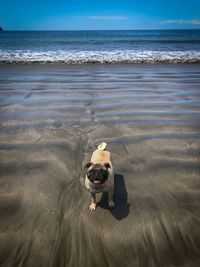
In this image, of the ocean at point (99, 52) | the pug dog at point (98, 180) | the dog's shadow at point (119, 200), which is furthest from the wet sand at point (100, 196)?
the ocean at point (99, 52)

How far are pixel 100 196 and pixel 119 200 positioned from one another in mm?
326

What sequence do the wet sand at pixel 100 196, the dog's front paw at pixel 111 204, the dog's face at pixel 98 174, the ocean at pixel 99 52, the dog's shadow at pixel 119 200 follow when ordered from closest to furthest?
1. the wet sand at pixel 100 196
2. the dog's face at pixel 98 174
3. the dog's shadow at pixel 119 200
4. the dog's front paw at pixel 111 204
5. the ocean at pixel 99 52

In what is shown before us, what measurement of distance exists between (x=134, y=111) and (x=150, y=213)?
383cm

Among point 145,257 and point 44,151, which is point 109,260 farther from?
point 44,151

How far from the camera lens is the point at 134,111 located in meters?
6.56

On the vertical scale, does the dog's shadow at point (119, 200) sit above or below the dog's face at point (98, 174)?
below

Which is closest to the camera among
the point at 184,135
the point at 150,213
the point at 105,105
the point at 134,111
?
the point at 150,213

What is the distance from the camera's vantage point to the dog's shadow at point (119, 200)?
3195 millimetres

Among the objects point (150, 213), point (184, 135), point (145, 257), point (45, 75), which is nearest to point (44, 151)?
point (150, 213)

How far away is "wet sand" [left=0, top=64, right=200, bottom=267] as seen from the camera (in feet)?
8.78

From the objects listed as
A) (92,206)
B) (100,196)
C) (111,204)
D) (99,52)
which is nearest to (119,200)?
(111,204)

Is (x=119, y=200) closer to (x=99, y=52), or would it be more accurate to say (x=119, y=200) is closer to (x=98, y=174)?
(x=98, y=174)

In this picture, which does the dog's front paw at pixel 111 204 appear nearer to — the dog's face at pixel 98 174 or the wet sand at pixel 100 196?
the wet sand at pixel 100 196

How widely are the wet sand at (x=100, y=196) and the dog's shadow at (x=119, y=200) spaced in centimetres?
1
